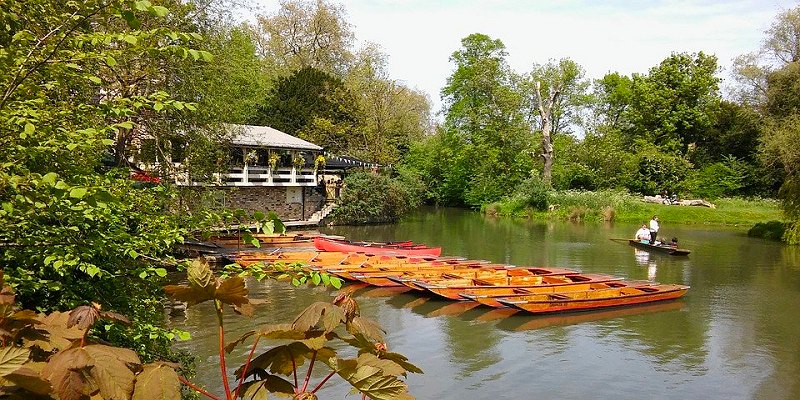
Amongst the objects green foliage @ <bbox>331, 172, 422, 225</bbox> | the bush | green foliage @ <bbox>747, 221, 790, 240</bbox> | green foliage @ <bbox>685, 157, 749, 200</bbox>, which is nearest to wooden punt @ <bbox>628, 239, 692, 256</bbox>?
green foliage @ <bbox>747, 221, 790, 240</bbox>

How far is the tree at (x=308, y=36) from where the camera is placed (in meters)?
43.4

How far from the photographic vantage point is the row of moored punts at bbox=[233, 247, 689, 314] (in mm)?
12898

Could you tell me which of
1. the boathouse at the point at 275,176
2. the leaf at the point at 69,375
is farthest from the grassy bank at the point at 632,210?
the leaf at the point at 69,375

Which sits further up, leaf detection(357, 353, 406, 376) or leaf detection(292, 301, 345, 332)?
leaf detection(292, 301, 345, 332)

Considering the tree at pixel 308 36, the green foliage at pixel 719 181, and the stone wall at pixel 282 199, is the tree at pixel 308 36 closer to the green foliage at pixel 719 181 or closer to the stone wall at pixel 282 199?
the stone wall at pixel 282 199

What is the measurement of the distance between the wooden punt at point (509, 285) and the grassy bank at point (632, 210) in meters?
21.0

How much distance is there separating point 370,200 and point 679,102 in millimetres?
23908

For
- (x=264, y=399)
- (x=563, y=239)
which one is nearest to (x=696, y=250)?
(x=563, y=239)

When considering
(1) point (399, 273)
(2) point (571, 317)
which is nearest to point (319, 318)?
(2) point (571, 317)

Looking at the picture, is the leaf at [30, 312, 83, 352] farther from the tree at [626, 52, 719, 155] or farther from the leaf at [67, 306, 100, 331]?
the tree at [626, 52, 719, 155]

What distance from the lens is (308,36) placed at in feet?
145

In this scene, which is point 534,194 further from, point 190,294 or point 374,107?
point 190,294

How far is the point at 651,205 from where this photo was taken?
1444 inches

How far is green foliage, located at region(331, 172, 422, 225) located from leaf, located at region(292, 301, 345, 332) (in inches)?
1083
